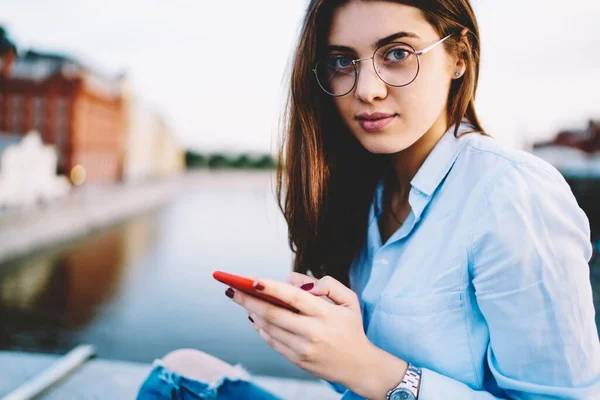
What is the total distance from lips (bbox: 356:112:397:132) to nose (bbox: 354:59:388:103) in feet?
0.11

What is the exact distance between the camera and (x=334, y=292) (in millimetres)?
863

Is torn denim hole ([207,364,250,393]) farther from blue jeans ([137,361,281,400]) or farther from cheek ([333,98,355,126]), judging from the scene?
cheek ([333,98,355,126])

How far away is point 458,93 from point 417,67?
158mm

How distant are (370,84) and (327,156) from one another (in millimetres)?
322

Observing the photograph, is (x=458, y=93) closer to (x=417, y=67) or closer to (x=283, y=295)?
(x=417, y=67)

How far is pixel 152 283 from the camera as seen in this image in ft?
27.9

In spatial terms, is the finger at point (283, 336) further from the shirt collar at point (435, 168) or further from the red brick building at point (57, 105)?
the red brick building at point (57, 105)

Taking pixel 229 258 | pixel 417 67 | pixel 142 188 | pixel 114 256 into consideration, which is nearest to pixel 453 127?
pixel 417 67

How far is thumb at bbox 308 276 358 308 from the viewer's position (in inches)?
33.7

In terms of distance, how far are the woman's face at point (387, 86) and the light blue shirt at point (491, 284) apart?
104mm

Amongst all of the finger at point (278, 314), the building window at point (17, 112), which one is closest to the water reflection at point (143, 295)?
the finger at point (278, 314)

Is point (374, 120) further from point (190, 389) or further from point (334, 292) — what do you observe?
point (190, 389)

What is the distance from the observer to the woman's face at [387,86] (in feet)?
2.98

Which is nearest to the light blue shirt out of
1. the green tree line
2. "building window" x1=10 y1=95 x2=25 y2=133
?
"building window" x1=10 y1=95 x2=25 y2=133
